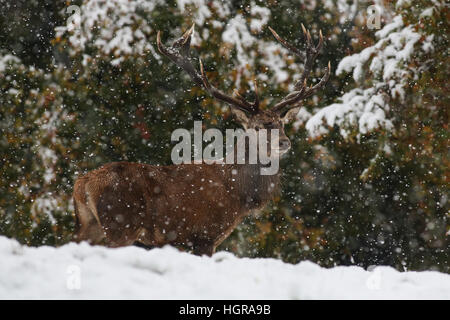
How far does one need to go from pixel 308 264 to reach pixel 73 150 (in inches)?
227

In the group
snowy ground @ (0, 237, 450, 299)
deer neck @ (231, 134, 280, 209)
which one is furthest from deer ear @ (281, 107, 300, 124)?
snowy ground @ (0, 237, 450, 299)

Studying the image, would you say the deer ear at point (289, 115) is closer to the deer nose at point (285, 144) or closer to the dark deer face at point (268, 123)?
the dark deer face at point (268, 123)

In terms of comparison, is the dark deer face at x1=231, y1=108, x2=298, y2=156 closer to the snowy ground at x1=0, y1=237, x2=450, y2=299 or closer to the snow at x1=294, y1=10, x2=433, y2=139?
the snow at x1=294, y1=10, x2=433, y2=139

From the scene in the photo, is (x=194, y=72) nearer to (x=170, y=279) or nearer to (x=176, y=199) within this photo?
(x=176, y=199)

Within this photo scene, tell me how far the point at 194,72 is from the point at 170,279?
4.28m

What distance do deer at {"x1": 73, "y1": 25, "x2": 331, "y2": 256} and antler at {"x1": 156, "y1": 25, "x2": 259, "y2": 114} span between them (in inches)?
0.6

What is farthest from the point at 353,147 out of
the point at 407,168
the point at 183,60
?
the point at 183,60

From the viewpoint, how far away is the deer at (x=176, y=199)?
20.8 ft

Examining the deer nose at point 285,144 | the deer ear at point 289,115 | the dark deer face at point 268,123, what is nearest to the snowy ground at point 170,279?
the deer nose at point 285,144

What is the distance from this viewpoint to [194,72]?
25.5 feet

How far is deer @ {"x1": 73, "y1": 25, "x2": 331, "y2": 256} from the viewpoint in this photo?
6328mm

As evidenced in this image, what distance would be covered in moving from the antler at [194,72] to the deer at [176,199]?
0.05 ft

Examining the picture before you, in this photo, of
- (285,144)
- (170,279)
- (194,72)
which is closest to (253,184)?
(285,144)
